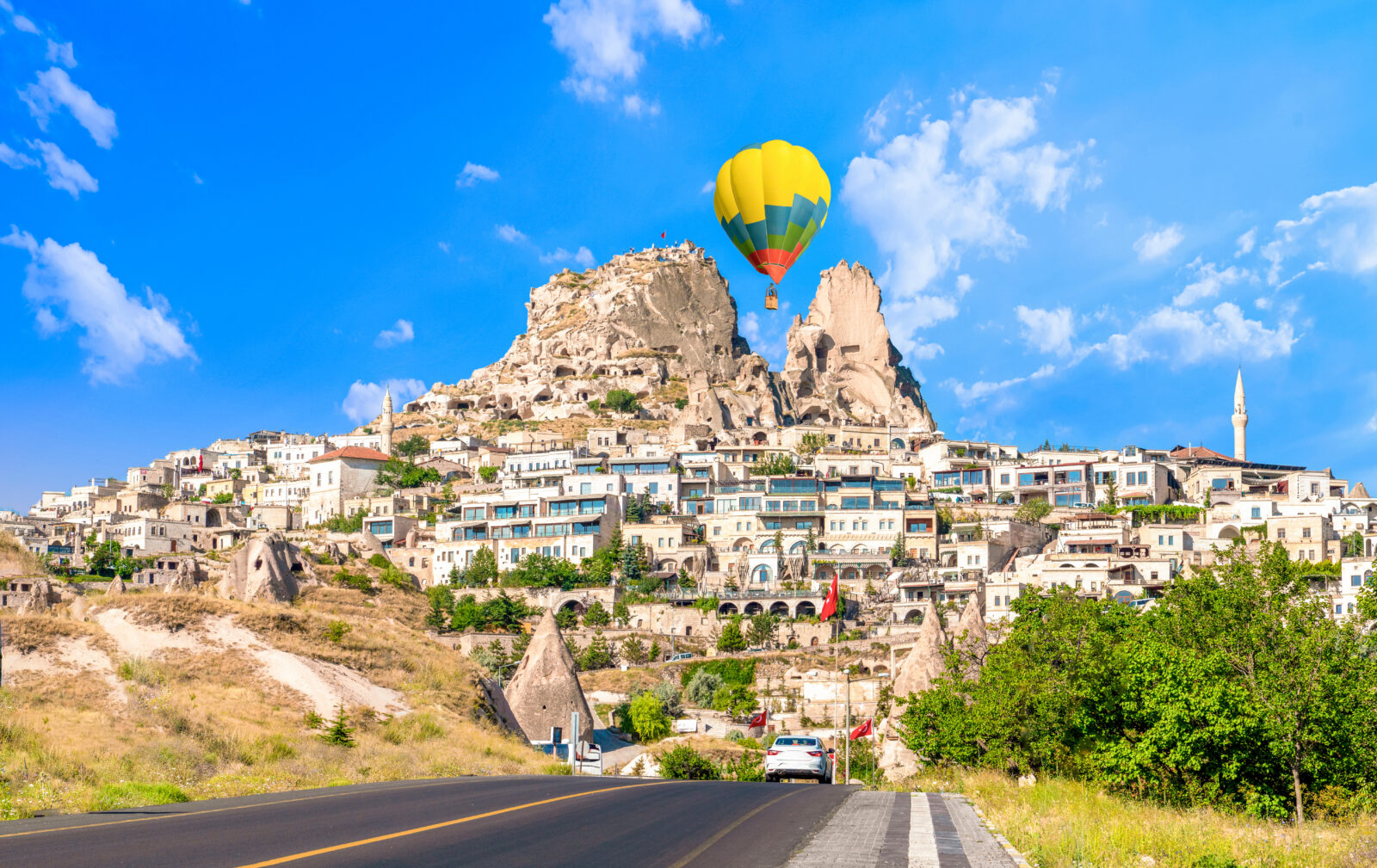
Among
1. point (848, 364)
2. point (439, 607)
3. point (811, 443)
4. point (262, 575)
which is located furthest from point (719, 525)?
point (848, 364)

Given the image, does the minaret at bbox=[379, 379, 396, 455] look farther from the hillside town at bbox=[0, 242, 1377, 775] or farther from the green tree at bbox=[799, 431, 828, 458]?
the green tree at bbox=[799, 431, 828, 458]

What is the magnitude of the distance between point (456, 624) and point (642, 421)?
81763 mm

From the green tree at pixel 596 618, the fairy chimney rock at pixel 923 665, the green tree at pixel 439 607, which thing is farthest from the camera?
the green tree at pixel 596 618

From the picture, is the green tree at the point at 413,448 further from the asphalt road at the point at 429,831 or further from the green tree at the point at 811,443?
the asphalt road at the point at 429,831

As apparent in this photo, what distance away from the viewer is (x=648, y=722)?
203 feet

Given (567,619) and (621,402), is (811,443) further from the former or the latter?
(567,619)

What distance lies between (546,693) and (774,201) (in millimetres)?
33397

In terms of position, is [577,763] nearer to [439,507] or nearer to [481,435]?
[439,507]

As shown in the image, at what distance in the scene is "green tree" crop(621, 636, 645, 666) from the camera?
8662 cm

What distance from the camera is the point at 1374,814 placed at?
75.1 feet

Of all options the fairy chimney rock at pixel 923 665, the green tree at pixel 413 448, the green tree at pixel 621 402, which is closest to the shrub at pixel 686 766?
the fairy chimney rock at pixel 923 665

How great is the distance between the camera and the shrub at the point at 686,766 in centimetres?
4328

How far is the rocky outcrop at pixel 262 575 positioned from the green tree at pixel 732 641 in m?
43.0

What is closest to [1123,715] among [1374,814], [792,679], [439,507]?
[1374,814]
